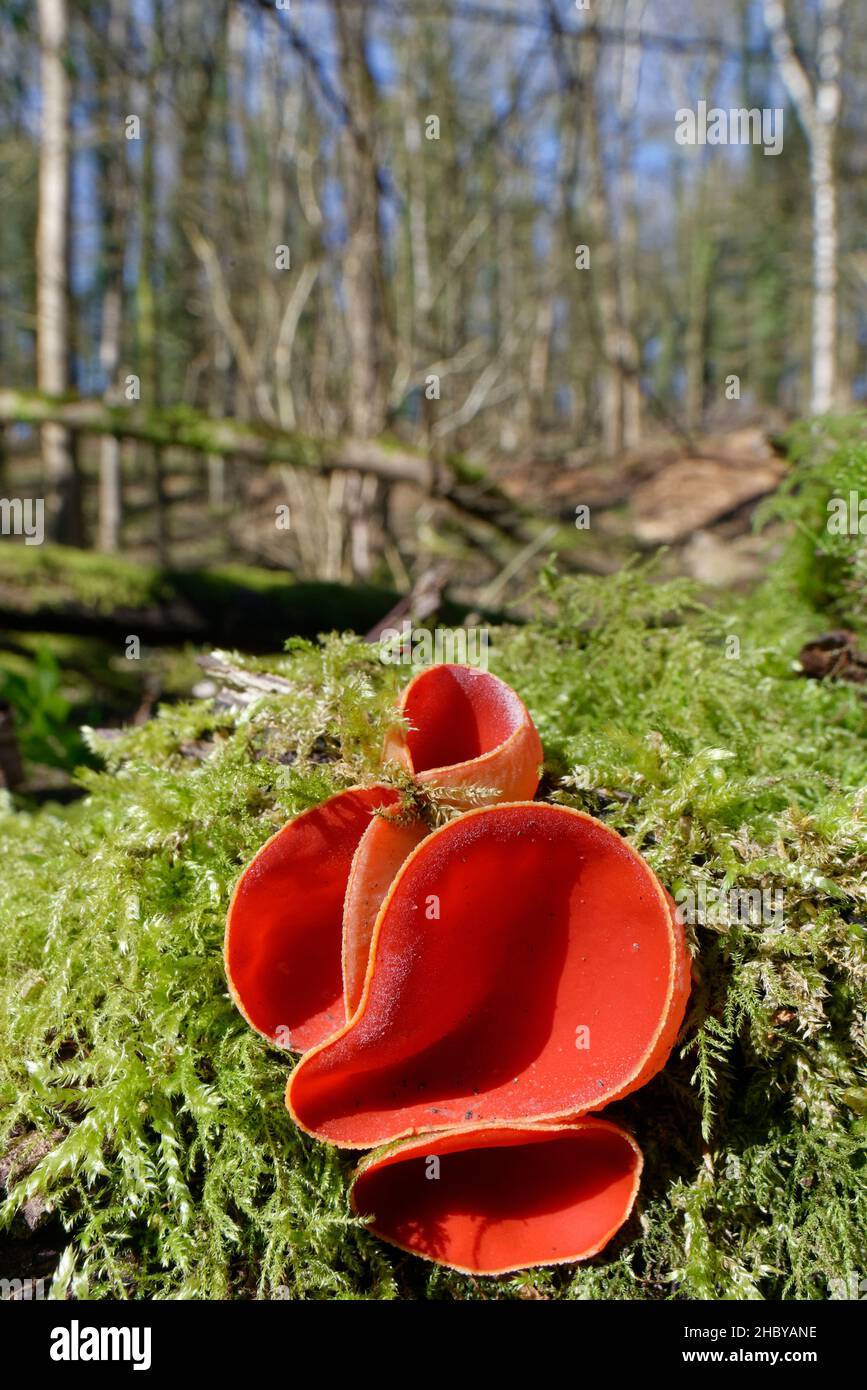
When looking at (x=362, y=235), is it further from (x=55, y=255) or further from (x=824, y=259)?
(x=824, y=259)

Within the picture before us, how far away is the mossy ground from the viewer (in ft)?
4.27

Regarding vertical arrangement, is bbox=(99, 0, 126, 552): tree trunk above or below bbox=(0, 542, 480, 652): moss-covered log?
above

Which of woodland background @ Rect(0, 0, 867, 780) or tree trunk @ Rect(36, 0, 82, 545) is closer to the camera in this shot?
woodland background @ Rect(0, 0, 867, 780)

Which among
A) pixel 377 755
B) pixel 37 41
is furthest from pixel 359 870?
pixel 37 41

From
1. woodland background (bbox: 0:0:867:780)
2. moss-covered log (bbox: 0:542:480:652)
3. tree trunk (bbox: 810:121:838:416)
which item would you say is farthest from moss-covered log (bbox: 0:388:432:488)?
tree trunk (bbox: 810:121:838:416)

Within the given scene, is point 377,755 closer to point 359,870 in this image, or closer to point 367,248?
point 359,870

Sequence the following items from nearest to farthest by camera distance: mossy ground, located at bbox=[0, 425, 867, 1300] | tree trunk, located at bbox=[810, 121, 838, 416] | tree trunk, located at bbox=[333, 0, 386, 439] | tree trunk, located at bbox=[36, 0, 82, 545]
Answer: mossy ground, located at bbox=[0, 425, 867, 1300] < tree trunk, located at bbox=[333, 0, 386, 439] < tree trunk, located at bbox=[36, 0, 82, 545] < tree trunk, located at bbox=[810, 121, 838, 416]

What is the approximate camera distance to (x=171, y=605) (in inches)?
233

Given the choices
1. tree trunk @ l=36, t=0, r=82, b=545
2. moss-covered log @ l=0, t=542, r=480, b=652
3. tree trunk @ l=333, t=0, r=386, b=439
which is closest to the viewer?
moss-covered log @ l=0, t=542, r=480, b=652

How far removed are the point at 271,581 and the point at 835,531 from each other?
4475 millimetres

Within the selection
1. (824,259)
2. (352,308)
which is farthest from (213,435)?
(824,259)

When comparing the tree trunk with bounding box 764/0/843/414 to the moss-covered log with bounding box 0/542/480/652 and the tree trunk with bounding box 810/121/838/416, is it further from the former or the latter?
the moss-covered log with bounding box 0/542/480/652

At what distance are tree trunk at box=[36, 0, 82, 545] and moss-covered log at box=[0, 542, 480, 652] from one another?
3089 mm

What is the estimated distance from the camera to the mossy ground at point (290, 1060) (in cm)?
130
